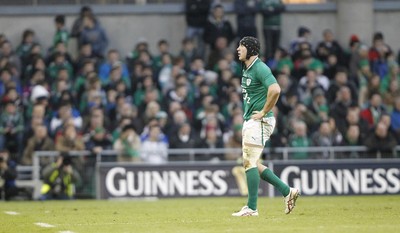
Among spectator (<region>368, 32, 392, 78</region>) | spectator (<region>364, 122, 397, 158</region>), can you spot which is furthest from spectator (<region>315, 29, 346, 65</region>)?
spectator (<region>364, 122, 397, 158</region>)

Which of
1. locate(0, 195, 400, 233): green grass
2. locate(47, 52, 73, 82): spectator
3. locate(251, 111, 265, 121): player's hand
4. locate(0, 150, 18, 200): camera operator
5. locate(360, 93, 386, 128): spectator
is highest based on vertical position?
locate(47, 52, 73, 82): spectator

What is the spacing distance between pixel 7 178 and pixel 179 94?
4.86m

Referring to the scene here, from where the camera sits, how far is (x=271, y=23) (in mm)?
31078

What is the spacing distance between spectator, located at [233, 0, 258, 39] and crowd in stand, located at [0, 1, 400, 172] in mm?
261

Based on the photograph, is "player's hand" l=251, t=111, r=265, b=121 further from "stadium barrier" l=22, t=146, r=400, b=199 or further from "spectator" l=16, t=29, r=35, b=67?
"spectator" l=16, t=29, r=35, b=67

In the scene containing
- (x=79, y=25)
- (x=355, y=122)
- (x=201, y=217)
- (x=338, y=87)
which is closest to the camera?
(x=201, y=217)

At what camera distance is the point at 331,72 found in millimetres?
30547

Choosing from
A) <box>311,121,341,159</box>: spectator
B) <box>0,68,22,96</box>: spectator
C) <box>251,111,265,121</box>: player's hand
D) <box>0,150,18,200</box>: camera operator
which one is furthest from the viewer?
<box>0,68,22,96</box>: spectator

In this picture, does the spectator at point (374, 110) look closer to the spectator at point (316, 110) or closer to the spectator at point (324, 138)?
the spectator at point (316, 110)

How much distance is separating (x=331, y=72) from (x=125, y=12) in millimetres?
5529

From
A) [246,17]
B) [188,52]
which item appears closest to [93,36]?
[188,52]

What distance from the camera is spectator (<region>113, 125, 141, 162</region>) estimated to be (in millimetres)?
26234

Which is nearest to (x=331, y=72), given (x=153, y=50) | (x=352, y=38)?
(x=352, y=38)

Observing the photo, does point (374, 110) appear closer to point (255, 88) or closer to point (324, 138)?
point (324, 138)
